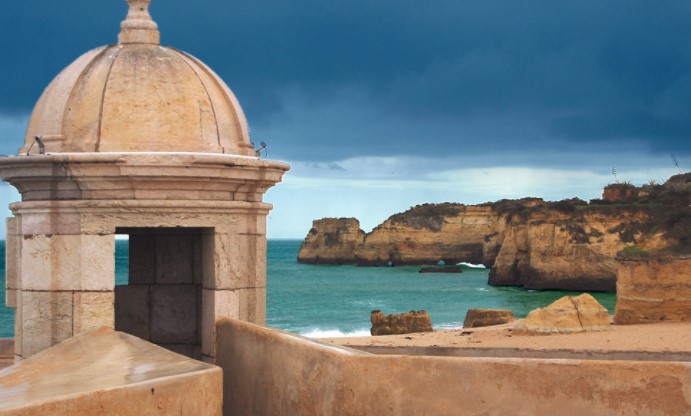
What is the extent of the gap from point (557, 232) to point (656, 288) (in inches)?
1420

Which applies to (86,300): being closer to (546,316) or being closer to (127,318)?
(127,318)

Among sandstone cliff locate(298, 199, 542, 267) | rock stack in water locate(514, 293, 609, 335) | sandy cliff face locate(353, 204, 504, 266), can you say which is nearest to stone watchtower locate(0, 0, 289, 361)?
rock stack in water locate(514, 293, 609, 335)

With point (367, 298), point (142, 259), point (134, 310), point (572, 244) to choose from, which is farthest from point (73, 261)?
point (367, 298)

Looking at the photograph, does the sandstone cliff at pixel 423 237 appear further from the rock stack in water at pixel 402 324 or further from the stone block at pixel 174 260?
the stone block at pixel 174 260

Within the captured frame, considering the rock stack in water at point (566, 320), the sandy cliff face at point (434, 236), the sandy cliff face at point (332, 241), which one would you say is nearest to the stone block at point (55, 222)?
the rock stack in water at point (566, 320)

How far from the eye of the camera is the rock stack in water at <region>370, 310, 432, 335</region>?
33.6 m

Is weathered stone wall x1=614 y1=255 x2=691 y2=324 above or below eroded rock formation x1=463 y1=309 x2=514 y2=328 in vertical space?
above

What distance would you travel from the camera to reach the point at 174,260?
7.78 meters

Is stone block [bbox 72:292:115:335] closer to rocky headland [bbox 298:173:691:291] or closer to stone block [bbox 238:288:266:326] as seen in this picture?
stone block [bbox 238:288:266:326]

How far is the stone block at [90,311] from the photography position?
613 cm

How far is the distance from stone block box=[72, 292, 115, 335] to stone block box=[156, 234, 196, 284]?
1.57 meters

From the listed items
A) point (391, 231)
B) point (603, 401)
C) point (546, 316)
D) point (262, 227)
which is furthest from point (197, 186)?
point (391, 231)

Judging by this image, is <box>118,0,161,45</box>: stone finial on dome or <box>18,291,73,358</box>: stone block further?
<box>118,0,161,45</box>: stone finial on dome

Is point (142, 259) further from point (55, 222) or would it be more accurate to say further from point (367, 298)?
point (367, 298)
